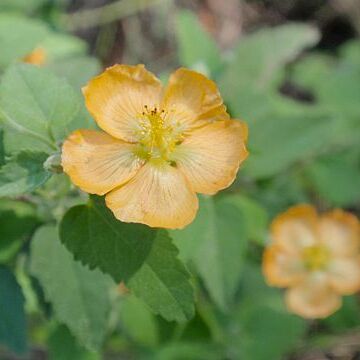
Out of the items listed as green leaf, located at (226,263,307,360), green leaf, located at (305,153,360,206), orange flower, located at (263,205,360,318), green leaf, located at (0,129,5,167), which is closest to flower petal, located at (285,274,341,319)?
orange flower, located at (263,205,360,318)

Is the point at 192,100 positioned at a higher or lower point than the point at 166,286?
higher

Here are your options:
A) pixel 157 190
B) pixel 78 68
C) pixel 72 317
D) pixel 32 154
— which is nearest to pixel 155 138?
pixel 157 190

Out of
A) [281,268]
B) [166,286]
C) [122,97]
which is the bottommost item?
[281,268]

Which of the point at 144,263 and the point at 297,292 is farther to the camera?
the point at 297,292

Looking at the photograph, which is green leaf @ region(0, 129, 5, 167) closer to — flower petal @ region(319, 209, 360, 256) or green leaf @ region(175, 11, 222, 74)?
green leaf @ region(175, 11, 222, 74)

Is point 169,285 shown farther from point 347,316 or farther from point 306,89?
point 306,89

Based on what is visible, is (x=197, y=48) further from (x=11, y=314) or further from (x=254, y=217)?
(x=11, y=314)

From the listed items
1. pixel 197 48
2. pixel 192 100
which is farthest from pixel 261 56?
pixel 192 100

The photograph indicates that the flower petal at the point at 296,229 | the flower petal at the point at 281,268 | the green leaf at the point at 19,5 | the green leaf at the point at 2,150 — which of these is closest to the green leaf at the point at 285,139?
the flower petal at the point at 296,229
